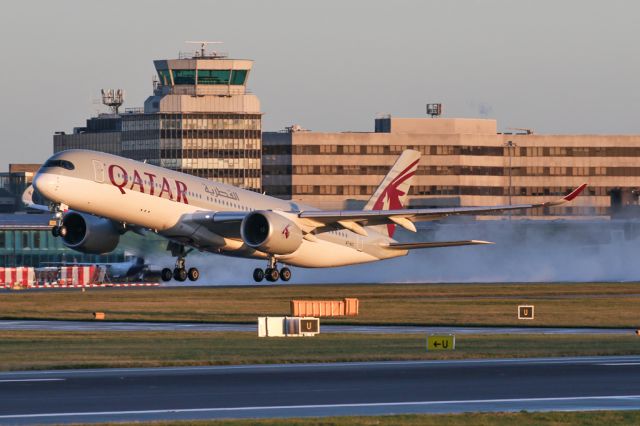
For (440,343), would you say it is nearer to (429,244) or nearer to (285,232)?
(285,232)

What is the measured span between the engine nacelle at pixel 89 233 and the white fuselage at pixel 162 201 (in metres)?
3.85

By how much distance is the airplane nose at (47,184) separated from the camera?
212 feet

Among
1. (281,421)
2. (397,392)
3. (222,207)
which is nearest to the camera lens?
(281,421)

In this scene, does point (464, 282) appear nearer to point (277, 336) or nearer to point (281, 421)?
point (277, 336)

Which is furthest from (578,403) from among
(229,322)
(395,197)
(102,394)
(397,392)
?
(395,197)

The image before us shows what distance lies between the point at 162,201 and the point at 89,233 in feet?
20.9

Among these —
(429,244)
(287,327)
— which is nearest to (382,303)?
(429,244)

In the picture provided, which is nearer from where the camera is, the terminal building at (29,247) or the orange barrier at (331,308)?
the orange barrier at (331,308)

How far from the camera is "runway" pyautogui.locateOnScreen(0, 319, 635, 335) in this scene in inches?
2398

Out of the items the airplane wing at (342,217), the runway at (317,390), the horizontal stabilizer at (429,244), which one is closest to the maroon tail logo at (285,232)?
the airplane wing at (342,217)

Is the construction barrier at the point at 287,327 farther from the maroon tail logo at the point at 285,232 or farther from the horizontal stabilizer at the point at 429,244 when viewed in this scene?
the horizontal stabilizer at the point at 429,244

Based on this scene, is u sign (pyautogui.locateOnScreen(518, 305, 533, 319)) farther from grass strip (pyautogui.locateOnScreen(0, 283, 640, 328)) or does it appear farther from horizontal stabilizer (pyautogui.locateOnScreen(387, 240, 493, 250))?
horizontal stabilizer (pyautogui.locateOnScreen(387, 240, 493, 250))

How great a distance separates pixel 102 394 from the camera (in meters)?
34.2

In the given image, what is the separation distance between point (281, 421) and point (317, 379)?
8315mm
